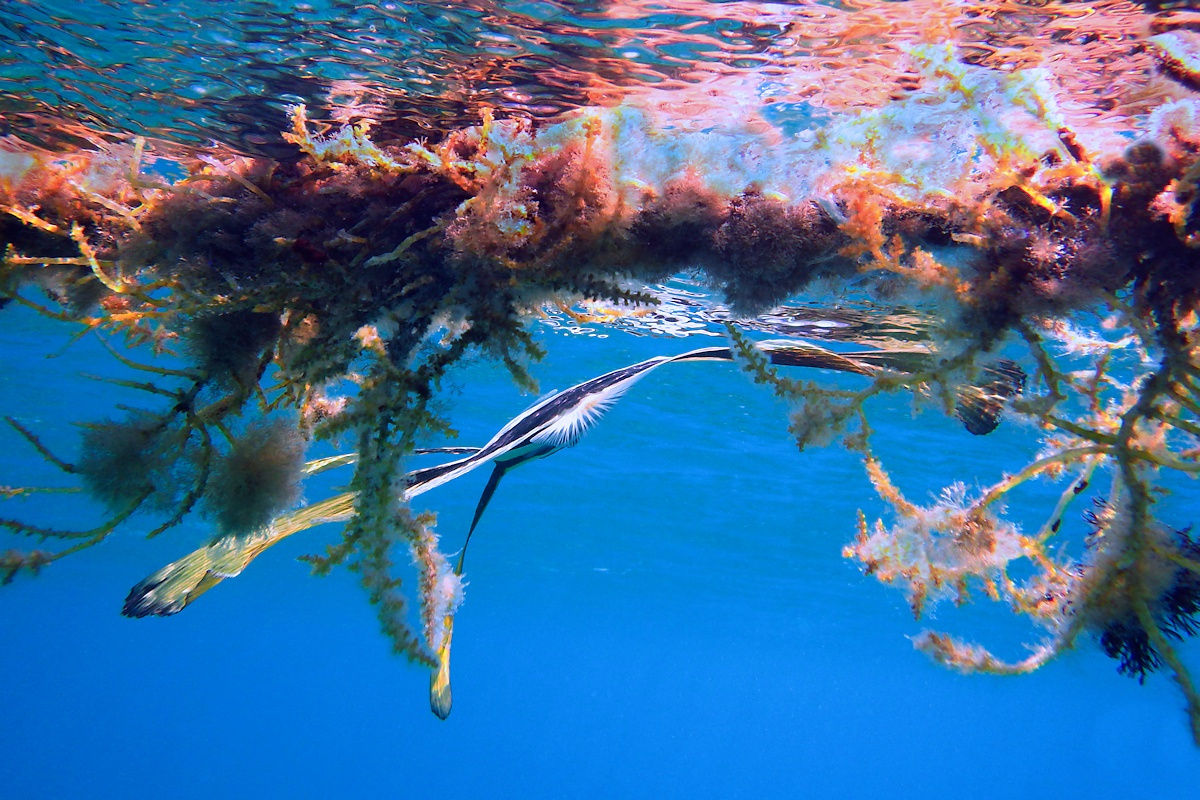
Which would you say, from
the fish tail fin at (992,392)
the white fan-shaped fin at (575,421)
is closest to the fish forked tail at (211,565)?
the white fan-shaped fin at (575,421)

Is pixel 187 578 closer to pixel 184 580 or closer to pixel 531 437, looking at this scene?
pixel 184 580

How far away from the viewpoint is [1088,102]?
4.69m

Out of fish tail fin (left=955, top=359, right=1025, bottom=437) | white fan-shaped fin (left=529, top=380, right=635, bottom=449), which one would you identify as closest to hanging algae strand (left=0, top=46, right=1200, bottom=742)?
fish tail fin (left=955, top=359, right=1025, bottom=437)

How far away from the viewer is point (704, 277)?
372 centimetres

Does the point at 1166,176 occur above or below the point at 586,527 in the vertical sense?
above

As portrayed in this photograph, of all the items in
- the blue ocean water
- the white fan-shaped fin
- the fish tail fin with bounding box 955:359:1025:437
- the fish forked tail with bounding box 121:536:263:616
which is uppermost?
the white fan-shaped fin

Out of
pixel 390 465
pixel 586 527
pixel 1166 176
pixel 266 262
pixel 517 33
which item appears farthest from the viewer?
pixel 586 527

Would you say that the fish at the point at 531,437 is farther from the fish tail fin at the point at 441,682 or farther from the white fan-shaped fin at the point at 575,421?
the fish tail fin at the point at 441,682

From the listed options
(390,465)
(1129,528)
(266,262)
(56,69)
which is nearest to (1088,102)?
(1129,528)

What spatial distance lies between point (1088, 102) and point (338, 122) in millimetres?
6391

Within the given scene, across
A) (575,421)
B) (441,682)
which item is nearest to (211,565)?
(441,682)

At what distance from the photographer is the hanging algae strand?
8.77ft

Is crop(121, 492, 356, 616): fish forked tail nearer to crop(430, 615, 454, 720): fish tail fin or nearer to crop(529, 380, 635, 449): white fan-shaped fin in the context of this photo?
crop(430, 615, 454, 720): fish tail fin

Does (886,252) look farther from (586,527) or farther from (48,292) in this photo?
(586,527)
